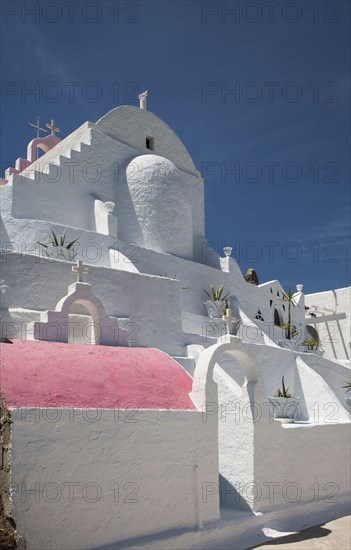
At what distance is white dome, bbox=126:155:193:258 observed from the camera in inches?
→ 688

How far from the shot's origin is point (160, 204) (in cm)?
1783

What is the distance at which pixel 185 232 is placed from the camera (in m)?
18.4

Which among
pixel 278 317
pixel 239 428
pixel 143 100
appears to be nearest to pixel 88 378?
pixel 239 428

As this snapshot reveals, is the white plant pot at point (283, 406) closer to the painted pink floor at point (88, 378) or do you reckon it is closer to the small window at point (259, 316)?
the painted pink floor at point (88, 378)

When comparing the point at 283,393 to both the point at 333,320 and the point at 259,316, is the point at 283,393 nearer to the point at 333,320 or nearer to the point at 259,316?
the point at 259,316

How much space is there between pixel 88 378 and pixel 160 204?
37.0 ft

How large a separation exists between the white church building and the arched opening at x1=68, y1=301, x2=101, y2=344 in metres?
0.04

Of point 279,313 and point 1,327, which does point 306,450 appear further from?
point 279,313

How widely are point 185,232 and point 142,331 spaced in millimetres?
7995

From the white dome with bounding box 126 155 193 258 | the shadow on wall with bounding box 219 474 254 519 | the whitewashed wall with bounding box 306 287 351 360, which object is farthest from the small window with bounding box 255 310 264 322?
the shadow on wall with bounding box 219 474 254 519

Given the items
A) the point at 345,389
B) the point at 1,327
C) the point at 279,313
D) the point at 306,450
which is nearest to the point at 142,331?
the point at 1,327

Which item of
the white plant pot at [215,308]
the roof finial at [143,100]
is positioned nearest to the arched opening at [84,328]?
the white plant pot at [215,308]

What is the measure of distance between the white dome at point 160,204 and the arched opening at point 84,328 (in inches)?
308

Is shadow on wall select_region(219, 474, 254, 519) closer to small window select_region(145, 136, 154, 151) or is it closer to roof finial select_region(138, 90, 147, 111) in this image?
small window select_region(145, 136, 154, 151)
